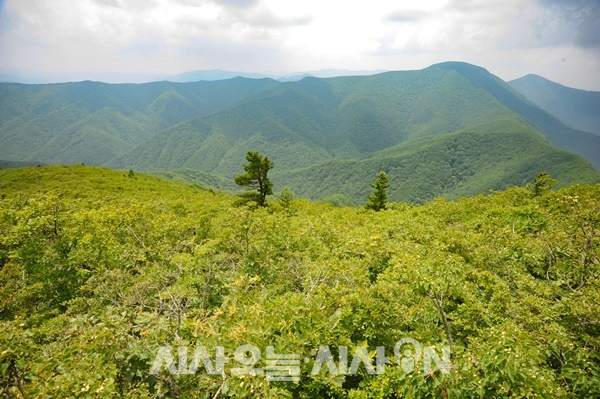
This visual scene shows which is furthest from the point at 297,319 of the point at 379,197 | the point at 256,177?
the point at 379,197

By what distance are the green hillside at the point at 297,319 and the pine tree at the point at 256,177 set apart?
63.5 feet

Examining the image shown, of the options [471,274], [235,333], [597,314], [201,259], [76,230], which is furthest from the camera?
[76,230]

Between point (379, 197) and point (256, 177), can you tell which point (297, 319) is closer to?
point (256, 177)

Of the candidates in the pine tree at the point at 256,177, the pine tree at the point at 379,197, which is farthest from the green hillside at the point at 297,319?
the pine tree at the point at 379,197

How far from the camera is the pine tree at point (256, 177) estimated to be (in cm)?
3406

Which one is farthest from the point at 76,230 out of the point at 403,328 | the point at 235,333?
the point at 403,328

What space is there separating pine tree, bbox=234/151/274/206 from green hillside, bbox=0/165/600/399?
1936 cm

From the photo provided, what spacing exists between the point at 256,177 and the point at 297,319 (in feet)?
97.1

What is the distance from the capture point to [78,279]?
41.5ft

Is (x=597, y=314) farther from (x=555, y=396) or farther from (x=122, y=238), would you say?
(x=122, y=238)

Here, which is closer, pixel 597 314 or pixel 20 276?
pixel 597 314

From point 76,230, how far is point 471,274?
1618cm

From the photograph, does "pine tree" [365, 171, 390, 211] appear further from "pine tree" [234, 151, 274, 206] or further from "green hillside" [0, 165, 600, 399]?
"green hillside" [0, 165, 600, 399]

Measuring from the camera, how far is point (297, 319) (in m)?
6.12
